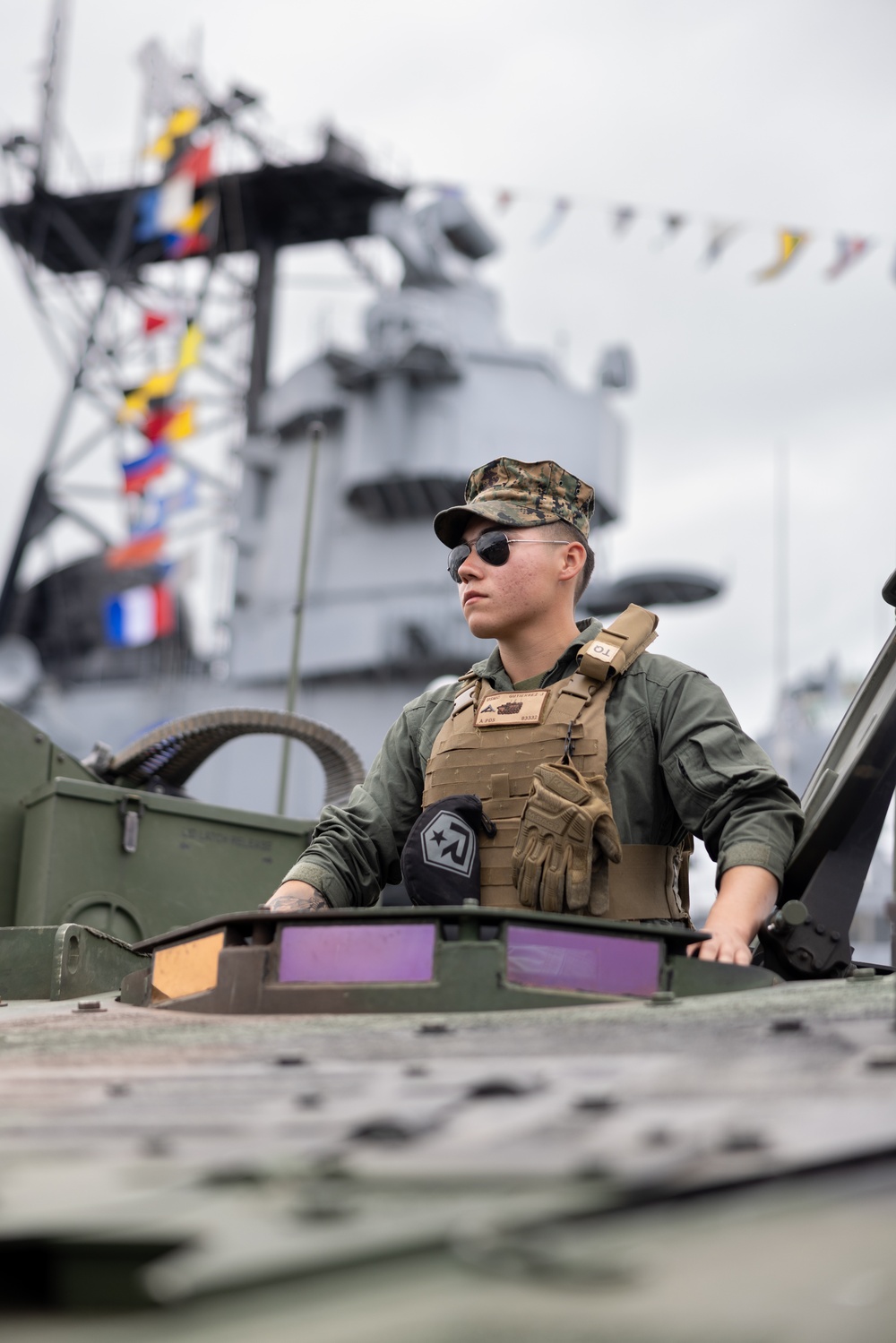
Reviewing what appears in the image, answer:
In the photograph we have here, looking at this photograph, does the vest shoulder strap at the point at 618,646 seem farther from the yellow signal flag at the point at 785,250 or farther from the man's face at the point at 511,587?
the yellow signal flag at the point at 785,250

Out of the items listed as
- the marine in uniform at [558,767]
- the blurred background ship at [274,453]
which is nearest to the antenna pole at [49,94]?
the blurred background ship at [274,453]

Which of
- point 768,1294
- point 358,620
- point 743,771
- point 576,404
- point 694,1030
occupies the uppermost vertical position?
point 576,404

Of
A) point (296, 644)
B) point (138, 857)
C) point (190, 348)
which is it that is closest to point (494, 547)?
point (138, 857)

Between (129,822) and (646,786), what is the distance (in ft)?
8.75

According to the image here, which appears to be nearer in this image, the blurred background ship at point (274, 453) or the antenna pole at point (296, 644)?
the antenna pole at point (296, 644)

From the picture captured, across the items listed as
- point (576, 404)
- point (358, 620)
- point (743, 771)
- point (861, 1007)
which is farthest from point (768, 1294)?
point (576, 404)

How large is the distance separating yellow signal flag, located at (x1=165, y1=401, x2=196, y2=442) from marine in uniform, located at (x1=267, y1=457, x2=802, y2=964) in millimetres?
23467

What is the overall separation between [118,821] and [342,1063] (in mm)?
4099

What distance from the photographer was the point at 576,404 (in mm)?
24328

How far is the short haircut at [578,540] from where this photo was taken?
3.88m

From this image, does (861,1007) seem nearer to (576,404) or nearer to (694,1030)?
(694,1030)

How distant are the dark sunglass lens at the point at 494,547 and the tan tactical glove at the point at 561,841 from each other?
0.68 m

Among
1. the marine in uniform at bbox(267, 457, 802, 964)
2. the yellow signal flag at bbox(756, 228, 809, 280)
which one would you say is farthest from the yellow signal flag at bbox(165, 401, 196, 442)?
the marine in uniform at bbox(267, 457, 802, 964)

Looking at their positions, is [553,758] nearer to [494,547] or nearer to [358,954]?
[494,547]
